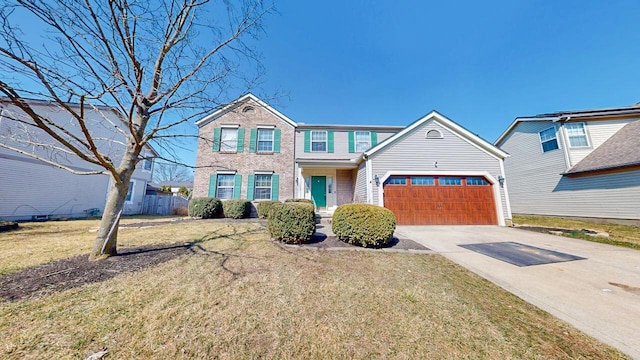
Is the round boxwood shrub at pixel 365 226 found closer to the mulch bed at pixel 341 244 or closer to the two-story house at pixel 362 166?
the mulch bed at pixel 341 244

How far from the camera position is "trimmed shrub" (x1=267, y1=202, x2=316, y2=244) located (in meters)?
5.45

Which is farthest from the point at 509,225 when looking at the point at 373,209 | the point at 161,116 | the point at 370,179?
the point at 161,116

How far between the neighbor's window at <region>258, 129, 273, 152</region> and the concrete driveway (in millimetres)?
10100

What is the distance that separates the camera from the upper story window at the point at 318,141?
510 inches

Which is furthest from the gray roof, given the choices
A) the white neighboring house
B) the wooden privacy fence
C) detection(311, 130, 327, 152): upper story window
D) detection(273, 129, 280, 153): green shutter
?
the wooden privacy fence

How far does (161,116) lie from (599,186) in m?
18.1

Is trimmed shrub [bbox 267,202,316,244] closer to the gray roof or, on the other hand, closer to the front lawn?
the front lawn

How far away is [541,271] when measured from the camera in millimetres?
4055

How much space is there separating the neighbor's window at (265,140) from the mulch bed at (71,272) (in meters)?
8.81

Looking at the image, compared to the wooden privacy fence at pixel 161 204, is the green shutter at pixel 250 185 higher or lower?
higher

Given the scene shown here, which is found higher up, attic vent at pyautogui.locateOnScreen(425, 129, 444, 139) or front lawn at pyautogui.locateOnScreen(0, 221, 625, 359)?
attic vent at pyautogui.locateOnScreen(425, 129, 444, 139)

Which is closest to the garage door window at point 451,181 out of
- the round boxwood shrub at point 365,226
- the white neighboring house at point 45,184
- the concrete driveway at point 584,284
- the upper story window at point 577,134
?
the concrete driveway at point 584,284

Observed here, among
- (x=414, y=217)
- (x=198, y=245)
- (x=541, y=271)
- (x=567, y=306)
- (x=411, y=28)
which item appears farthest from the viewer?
(x=411, y=28)

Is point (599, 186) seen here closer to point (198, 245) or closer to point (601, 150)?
point (601, 150)
